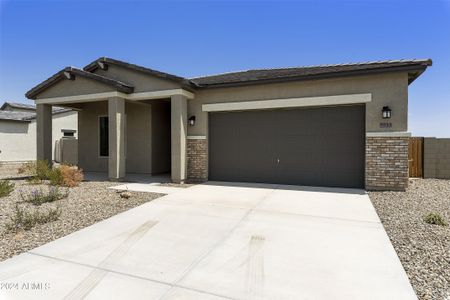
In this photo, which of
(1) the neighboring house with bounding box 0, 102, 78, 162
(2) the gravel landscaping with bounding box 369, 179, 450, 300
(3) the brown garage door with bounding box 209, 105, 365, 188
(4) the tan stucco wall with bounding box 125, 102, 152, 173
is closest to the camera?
(2) the gravel landscaping with bounding box 369, 179, 450, 300

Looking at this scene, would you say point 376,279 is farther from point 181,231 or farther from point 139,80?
point 139,80

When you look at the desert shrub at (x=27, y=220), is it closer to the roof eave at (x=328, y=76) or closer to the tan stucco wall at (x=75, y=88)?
the tan stucco wall at (x=75, y=88)

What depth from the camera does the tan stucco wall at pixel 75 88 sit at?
10.6 m

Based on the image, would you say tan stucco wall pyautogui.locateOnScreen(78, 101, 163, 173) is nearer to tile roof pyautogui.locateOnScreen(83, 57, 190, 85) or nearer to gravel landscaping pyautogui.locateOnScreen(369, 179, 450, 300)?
tile roof pyautogui.locateOnScreen(83, 57, 190, 85)

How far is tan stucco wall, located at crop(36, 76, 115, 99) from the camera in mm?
10625

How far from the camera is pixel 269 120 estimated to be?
9734 millimetres

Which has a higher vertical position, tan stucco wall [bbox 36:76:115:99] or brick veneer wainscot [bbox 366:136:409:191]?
tan stucco wall [bbox 36:76:115:99]

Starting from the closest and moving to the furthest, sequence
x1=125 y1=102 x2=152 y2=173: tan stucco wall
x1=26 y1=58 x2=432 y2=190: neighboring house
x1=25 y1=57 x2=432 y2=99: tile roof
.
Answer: x1=25 y1=57 x2=432 y2=99: tile roof < x1=26 y1=58 x2=432 y2=190: neighboring house < x1=125 y1=102 x2=152 y2=173: tan stucco wall

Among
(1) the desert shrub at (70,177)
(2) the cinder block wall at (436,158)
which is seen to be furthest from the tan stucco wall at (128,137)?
(2) the cinder block wall at (436,158)

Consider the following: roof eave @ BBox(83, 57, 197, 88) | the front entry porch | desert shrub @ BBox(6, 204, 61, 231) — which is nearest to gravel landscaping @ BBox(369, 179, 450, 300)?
desert shrub @ BBox(6, 204, 61, 231)

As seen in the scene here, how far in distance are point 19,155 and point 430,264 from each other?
2205 cm

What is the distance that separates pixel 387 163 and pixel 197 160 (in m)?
6.71

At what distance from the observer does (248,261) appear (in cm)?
356

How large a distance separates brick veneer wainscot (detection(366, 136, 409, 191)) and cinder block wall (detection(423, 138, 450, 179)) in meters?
5.04
